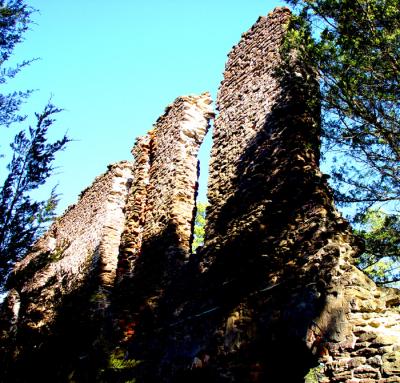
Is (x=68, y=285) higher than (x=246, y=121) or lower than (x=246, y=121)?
lower

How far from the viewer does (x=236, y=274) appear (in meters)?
5.08

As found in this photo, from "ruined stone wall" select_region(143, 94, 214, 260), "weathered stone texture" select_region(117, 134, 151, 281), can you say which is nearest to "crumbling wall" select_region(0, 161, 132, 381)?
"weathered stone texture" select_region(117, 134, 151, 281)

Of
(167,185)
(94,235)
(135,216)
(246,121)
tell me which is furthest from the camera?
(94,235)

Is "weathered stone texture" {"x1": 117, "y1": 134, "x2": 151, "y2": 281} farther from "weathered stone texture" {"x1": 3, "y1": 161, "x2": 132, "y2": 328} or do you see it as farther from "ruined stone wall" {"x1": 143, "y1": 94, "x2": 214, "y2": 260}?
"weathered stone texture" {"x1": 3, "y1": 161, "x2": 132, "y2": 328}

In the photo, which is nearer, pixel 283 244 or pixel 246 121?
pixel 283 244

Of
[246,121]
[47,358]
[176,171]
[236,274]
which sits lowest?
[47,358]

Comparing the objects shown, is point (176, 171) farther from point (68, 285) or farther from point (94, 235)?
point (68, 285)

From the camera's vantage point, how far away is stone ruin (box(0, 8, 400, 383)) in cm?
371

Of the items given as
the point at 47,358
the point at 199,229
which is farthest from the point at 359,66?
the point at 199,229

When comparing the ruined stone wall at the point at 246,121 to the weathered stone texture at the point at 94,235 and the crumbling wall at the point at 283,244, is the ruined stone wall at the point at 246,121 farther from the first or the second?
the weathered stone texture at the point at 94,235

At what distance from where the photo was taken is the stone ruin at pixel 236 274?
146 inches

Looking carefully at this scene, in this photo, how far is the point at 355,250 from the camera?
13.6ft

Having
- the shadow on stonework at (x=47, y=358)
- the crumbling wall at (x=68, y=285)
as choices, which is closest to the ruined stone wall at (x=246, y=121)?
the crumbling wall at (x=68, y=285)

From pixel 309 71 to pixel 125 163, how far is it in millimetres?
6265
